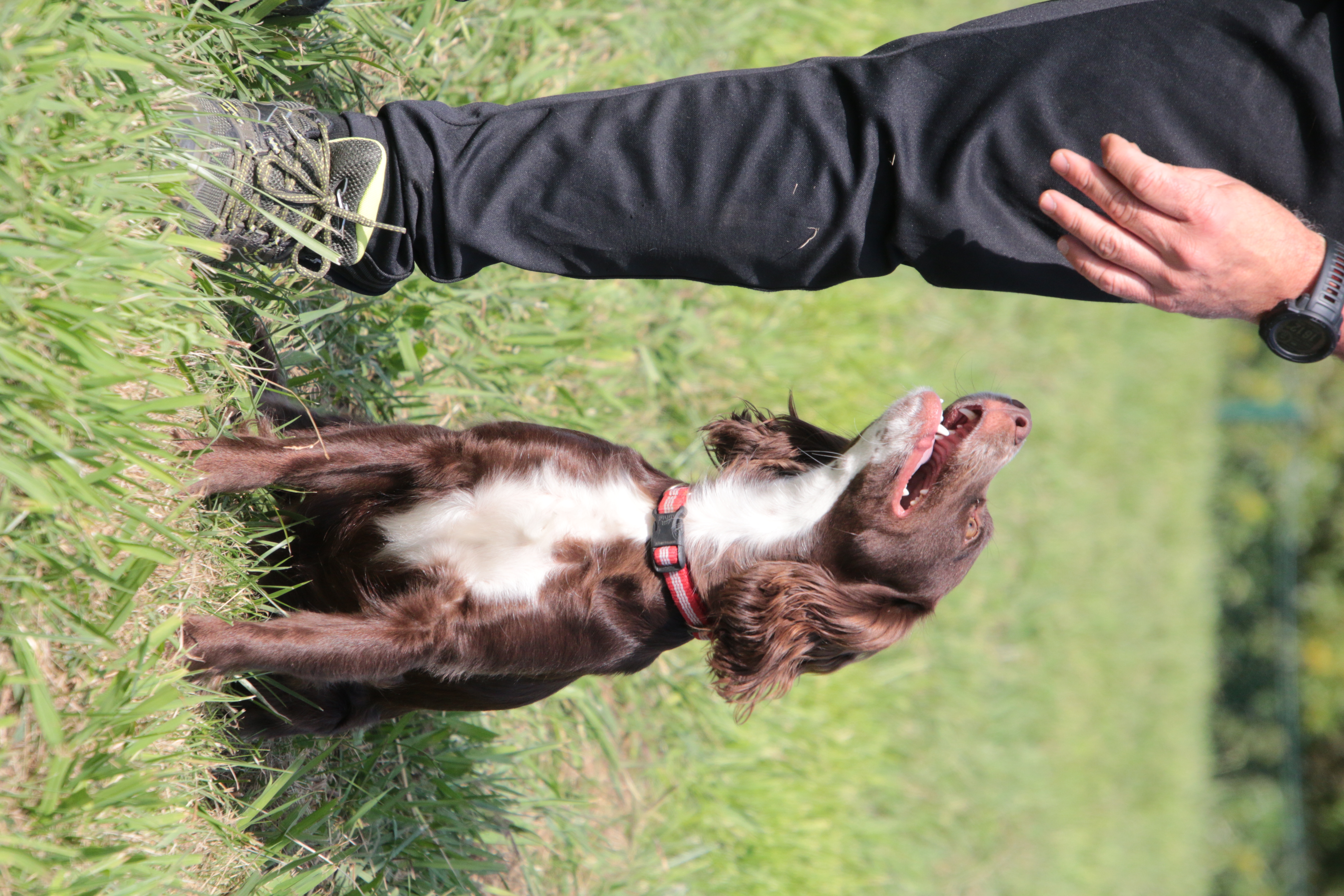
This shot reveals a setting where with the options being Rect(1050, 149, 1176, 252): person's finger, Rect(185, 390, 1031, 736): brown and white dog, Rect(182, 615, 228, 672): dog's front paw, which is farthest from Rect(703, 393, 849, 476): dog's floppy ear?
Rect(182, 615, 228, 672): dog's front paw

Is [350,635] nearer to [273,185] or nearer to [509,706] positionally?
[509,706]

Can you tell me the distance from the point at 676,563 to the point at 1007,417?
101cm

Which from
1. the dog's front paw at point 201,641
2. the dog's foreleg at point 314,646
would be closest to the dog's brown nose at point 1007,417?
the dog's foreleg at point 314,646

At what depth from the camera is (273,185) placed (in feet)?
8.59

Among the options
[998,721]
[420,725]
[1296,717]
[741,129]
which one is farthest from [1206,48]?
[1296,717]

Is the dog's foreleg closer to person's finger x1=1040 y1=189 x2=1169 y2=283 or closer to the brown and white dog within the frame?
the brown and white dog

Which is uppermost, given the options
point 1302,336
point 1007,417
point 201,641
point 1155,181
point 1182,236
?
point 1155,181

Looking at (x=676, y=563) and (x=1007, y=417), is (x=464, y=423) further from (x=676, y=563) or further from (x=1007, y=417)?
(x=1007, y=417)

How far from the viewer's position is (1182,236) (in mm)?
2180

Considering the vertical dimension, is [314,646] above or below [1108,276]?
below

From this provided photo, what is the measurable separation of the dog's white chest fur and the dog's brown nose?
38.8 inches

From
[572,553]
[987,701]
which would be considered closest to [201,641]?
[572,553]

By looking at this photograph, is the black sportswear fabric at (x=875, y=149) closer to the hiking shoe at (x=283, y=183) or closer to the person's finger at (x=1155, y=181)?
the hiking shoe at (x=283, y=183)

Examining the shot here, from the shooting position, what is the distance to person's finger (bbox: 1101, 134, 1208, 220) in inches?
84.4
